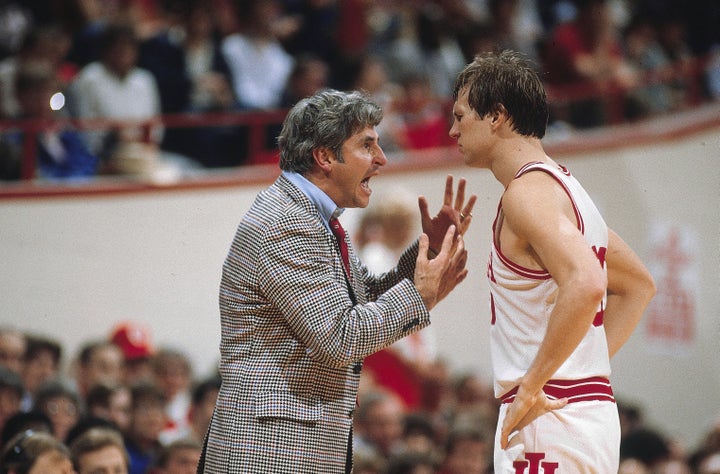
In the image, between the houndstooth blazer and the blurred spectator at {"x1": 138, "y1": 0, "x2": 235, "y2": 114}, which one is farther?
the blurred spectator at {"x1": 138, "y1": 0, "x2": 235, "y2": 114}

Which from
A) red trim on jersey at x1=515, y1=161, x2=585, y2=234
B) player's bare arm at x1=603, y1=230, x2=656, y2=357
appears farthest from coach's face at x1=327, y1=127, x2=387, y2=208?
player's bare arm at x1=603, y1=230, x2=656, y2=357

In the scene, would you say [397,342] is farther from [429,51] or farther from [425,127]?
[429,51]

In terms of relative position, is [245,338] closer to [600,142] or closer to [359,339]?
[359,339]

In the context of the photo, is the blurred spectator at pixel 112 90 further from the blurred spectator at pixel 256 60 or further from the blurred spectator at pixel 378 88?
the blurred spectator at pixel 378 88

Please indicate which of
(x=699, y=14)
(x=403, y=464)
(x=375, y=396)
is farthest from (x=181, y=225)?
(x=699, y=14)

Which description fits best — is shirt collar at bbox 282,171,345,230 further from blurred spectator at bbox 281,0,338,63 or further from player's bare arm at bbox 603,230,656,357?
blurred spectator at bbox 281,0,338,63

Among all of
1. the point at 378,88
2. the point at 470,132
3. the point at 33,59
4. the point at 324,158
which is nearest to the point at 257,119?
the point at 378,88

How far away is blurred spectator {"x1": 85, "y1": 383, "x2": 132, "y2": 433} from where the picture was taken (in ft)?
18.9

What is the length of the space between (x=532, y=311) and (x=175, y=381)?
13.4 ft

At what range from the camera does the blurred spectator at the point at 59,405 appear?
217 inches

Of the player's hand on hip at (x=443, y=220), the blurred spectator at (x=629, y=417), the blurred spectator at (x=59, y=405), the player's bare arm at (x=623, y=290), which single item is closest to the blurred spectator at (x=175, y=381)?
the blurred spectator at (x=59, y=405)

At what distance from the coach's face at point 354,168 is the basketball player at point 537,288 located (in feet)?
1.09

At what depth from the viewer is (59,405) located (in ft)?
18.2

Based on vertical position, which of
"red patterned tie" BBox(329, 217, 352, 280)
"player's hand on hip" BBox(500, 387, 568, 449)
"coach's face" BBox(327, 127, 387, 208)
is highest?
"coach's face" BBox(327, 127, 387, 208)
